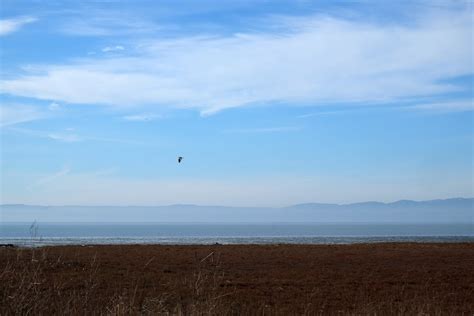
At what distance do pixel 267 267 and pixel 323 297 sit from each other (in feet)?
35.8

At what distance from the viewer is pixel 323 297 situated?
64.4 feet

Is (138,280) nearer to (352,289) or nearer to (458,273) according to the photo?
(352,289)

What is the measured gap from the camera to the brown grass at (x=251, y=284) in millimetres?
12766

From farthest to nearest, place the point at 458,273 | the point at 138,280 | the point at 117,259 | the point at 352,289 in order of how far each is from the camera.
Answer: the point at 117,259 → the point at 458,273 → the point at 138,280 → the point at 352,289

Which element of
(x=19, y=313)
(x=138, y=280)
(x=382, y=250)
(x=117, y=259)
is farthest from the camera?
(x=382, y=250)

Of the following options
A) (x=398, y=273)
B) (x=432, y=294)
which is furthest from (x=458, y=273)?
(x=432, y=294)

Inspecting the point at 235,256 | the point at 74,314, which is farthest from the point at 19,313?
the point at 235,256

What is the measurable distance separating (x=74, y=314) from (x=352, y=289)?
13358 mm

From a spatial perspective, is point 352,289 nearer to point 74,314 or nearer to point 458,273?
point 458,273

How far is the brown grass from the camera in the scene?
12766 millimetres

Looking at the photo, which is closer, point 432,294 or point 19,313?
point 19,313

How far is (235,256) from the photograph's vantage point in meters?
37.3

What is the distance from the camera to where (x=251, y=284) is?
2308 centimetres

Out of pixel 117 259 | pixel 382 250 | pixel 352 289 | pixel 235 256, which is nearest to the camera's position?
pixel 352 289
